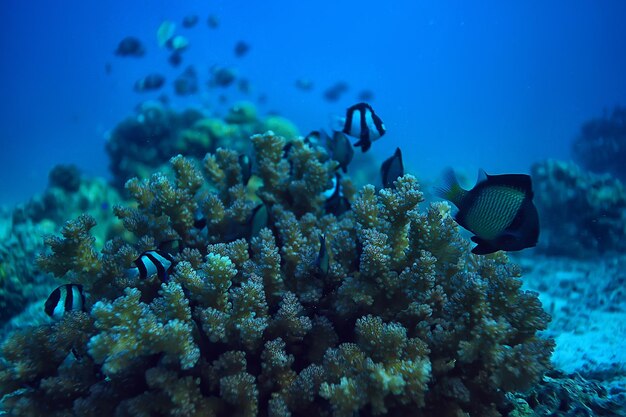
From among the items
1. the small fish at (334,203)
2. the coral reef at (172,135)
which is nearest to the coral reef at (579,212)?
the coral reef at (172,135)

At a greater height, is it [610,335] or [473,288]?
[610,335]

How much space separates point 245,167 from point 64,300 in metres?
2.01

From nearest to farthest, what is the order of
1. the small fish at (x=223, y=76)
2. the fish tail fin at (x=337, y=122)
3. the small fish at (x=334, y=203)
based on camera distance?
the small fish at (x=334, y=203) < the fish tail fin at (x=337, y=122) < the small fish at (x=223, y=76)

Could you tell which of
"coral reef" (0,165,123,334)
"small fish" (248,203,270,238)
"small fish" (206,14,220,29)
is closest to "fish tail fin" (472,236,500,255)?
"small fish" (248,203,270,238)

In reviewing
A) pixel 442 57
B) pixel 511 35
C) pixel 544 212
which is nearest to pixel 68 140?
pixel 544 212

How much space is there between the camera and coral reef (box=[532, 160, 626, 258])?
847 cm

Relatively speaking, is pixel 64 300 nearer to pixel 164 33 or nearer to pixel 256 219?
pixel 256 219

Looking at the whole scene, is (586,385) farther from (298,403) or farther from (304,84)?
(304,84)

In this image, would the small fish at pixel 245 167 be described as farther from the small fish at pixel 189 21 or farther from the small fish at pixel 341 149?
the small fish at pixel 189 21

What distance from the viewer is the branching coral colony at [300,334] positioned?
1905mm

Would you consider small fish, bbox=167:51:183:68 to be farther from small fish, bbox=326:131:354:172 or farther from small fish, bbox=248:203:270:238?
small fish, bbox=248:203:270:238

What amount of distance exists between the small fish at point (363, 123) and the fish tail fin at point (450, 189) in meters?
2.02

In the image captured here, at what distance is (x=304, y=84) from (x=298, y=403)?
17.5 m

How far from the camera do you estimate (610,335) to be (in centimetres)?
416
